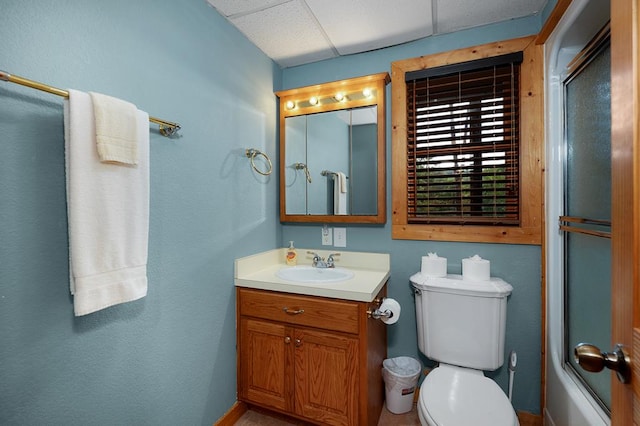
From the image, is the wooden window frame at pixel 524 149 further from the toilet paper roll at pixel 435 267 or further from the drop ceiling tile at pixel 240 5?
the drop ceiling tile at pixel 240 5

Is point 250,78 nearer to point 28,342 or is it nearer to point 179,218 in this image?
point 179,218

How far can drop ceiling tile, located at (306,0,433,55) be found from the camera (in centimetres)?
157

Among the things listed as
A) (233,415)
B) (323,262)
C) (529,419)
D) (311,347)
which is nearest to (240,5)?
(323,262)

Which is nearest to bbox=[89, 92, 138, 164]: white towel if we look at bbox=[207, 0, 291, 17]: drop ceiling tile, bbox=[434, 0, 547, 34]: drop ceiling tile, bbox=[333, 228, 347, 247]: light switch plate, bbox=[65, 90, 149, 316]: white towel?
bbox=[65, 90, 149, 316]: white towel

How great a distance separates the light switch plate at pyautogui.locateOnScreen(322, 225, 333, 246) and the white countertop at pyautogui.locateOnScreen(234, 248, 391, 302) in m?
0.06

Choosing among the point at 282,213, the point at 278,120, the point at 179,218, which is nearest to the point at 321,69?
the point at 278,120

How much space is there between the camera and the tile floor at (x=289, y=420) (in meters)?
1.69

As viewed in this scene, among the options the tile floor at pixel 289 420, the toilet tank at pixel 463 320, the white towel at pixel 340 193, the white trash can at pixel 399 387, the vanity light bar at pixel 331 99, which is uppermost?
the vanity light bar at pixel 331 99

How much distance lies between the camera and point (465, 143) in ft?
5.78

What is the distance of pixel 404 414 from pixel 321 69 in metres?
2.36

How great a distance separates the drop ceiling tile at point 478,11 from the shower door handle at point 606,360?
1.70 m

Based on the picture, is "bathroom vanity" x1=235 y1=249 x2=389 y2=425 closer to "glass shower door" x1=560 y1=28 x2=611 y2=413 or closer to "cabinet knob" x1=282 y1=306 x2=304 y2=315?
"cabinet knob" x1=282 y1=306 x2=304 y2=315

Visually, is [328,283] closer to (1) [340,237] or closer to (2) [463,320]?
(1) [340,237]

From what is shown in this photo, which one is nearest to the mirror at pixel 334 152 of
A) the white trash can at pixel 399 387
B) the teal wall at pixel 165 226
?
the teal wall at pixel 165 226
